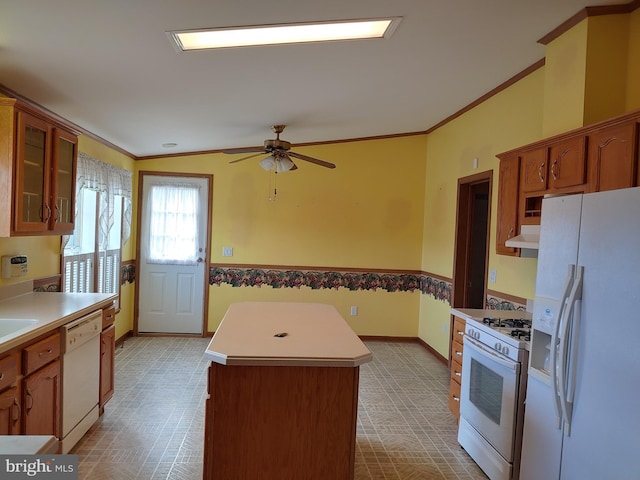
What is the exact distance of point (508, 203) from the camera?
9.21 ft

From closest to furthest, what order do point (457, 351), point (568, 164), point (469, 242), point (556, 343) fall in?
point (556, 343)
point (568, 164)
point (457, 351)
point (469, 242)

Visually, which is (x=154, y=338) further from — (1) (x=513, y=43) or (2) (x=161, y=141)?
(1) (x=513, y=43)

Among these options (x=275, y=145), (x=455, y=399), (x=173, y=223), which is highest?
(x=275, y=145)

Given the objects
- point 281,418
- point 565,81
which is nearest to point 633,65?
point 565,81

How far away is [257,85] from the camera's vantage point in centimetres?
Answer: 290

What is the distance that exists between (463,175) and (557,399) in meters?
2.84

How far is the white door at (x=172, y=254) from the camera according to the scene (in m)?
5.15

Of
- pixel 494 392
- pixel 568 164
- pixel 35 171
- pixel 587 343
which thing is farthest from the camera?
pixel 35 171

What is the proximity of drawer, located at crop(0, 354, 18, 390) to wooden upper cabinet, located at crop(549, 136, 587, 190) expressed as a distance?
298 centimetres

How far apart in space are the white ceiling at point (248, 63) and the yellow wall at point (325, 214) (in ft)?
3.83

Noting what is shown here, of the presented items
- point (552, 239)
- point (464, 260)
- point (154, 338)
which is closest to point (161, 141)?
point (154, 338)

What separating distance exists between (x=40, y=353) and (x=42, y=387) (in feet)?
0.64

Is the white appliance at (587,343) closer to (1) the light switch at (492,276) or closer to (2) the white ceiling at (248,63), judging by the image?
(2) the white ceiling at (248,63)

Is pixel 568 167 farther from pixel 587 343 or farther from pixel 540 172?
pixel 587 343
